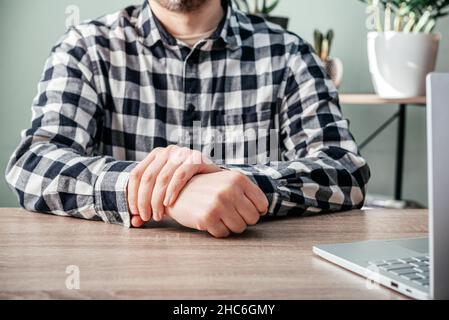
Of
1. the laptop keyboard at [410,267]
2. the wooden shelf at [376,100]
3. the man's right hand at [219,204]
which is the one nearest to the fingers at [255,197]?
the man's right hand at [219,204]

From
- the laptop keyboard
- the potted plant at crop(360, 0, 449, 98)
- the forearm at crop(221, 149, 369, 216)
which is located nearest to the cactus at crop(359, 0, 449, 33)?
the potted plant at crop(360, 0, 449, 98)

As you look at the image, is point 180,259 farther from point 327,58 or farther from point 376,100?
point 327,58

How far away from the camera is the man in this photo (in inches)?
43.9

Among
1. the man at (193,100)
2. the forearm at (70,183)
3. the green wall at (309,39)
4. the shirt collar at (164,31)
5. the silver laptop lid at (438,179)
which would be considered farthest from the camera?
the green wall at (309,39)

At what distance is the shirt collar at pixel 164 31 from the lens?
136cm

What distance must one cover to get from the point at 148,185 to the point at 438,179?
0.45m

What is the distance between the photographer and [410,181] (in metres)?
2.43

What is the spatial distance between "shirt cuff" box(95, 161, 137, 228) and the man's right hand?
0.08m

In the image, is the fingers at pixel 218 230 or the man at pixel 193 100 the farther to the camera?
the man at pixel 193 100

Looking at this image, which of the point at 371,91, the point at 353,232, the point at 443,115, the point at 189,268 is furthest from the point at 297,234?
the point at 371,91

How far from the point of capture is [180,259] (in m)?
0.70

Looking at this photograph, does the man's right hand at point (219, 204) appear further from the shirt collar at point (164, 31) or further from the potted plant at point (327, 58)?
the potted plant at point (327, 58)

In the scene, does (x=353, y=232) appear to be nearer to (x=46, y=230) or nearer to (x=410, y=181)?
(x=46, y=230)

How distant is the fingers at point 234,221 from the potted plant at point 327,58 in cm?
129
